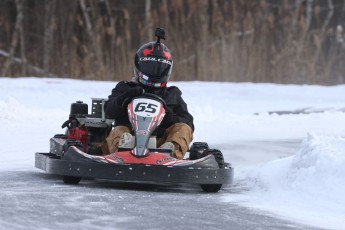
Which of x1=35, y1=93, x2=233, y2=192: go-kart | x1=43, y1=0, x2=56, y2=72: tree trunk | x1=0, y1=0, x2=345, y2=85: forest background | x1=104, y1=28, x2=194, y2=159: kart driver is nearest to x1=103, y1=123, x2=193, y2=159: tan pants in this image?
x1=104, y1=28, x2=194, y2=159: kart driver

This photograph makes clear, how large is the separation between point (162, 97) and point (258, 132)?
4.70 m

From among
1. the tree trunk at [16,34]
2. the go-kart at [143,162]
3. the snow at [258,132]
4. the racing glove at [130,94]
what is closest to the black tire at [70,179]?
the go-kart at [143,162]

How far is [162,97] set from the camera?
29.1 feet

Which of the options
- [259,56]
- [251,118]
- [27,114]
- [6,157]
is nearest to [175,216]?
[6,157]

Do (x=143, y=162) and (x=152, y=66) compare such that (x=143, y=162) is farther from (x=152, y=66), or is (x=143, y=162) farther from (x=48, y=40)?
(x=48, y=40)

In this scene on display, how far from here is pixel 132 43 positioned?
19.9 meters

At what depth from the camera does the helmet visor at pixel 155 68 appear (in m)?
8.80

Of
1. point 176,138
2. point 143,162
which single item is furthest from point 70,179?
point 176,138

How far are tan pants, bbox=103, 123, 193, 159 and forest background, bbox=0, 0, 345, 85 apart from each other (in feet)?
33.7

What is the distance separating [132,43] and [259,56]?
8.27 feet

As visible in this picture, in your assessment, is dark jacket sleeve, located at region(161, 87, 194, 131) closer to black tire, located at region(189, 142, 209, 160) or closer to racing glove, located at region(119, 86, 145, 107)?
black tire, located at region(189, 142, 209, 160)

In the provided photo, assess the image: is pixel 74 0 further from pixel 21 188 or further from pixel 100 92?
pixel 21 188

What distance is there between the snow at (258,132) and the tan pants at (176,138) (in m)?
0.55

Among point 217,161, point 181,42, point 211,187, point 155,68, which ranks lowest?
point 211,187
